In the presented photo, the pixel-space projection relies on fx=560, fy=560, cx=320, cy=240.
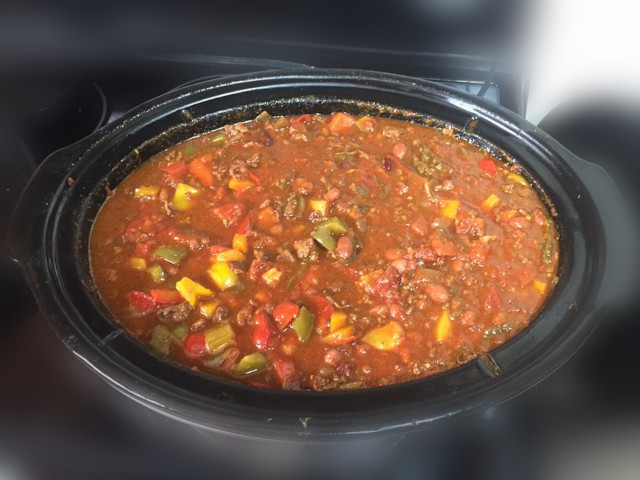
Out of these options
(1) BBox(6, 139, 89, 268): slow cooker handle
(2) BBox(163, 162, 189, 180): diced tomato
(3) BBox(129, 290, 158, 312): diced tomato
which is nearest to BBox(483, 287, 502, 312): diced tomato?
(3) BBox(129, 290, 158, 312): diced tomato

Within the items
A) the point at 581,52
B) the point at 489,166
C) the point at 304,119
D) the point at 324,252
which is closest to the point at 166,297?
the point at 324,252

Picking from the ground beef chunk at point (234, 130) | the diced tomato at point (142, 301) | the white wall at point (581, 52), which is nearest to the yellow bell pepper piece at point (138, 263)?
the diced tomato at point (142, 301)

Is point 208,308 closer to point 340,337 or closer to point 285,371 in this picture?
point 285,371

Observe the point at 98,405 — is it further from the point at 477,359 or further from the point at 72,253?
the point at 477,359

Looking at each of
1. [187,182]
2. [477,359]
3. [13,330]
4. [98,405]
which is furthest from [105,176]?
[477,359]

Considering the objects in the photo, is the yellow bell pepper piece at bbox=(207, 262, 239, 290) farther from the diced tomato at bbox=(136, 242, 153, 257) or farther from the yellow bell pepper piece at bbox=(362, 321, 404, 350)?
the yellow bell pepper piece at bbox=(362, 321, 404, 350)
